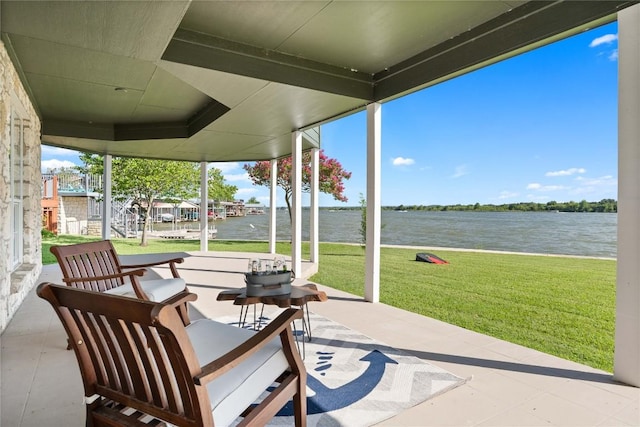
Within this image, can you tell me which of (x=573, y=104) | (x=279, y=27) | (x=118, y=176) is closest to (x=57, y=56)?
(x=279, y=27)

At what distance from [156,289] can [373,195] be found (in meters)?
2.59

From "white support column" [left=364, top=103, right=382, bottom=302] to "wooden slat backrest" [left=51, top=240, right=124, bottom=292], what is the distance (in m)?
2.72

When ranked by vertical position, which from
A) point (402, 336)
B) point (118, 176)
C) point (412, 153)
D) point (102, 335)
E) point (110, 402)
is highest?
point (412, 153)

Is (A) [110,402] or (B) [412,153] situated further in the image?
(B) [412,153]

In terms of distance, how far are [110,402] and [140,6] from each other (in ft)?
7.81

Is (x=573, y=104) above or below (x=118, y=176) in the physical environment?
above

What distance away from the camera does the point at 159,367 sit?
1.29m

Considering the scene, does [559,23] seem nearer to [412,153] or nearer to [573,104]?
[573,104]

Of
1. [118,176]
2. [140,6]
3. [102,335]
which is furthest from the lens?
[118,176]

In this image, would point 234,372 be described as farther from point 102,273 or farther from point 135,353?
point 102,273

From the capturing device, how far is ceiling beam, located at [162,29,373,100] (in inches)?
129

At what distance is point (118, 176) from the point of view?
1306 centimetres

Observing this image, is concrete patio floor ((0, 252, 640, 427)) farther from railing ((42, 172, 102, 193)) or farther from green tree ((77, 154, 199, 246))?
railing ((42, 172, 102, 193))

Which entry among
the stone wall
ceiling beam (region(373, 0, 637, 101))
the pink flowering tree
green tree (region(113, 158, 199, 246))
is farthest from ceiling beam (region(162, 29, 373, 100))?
green tree (region(113, 158, 199, 246))
